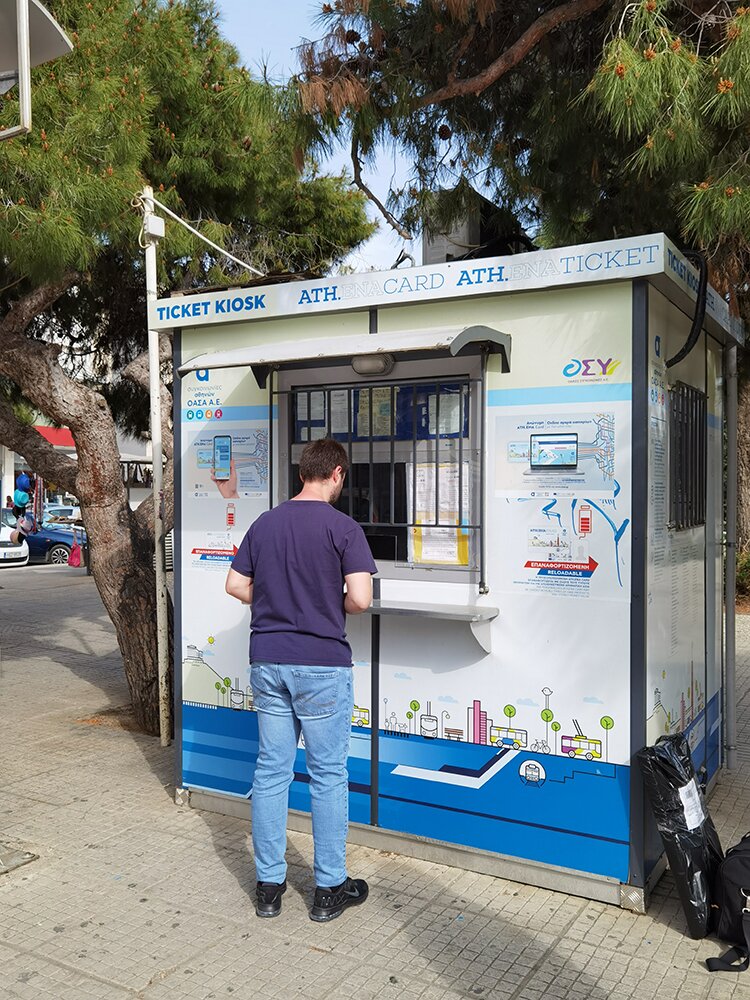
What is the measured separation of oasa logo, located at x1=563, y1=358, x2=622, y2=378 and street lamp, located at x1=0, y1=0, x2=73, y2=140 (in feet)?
7.65

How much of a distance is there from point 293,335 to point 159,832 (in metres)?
2.65

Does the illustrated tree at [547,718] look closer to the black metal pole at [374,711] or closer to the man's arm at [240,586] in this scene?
the black metal pole at [374,711]

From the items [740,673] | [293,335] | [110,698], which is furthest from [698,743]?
[110,698]

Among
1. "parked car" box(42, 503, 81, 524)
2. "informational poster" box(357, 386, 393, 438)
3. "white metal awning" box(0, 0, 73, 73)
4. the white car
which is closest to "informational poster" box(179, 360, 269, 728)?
"informational poster" box(357, 386, 393, 438)

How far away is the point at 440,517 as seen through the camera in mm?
4324

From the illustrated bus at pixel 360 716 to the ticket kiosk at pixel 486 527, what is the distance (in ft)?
0.04

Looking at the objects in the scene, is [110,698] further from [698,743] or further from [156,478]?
[698,743]

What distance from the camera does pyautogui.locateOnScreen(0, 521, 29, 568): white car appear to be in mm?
22125

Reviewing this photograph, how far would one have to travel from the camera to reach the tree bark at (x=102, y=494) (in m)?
6.74

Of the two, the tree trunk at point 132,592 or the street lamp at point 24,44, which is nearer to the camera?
the street lamp at point 24,44

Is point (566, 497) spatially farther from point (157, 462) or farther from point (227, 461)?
point (157, 462)

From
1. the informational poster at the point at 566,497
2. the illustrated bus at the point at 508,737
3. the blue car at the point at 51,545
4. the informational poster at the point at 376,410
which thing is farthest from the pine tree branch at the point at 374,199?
the blue car at the point at 51,545

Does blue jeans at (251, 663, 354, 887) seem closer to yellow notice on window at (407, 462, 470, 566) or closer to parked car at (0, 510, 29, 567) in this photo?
yellow notice on window at (407, 462, 470, 566)

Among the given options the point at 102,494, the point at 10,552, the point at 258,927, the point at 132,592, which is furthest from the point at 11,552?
the point at 258,927
